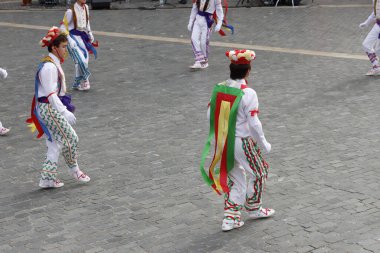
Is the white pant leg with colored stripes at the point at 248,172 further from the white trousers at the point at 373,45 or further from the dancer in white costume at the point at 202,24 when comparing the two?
the dancer in white costume at the point at 202,24

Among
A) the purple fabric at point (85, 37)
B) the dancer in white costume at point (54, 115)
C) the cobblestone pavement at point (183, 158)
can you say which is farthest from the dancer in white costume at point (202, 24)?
the dancer in white costume at point (54, 115)

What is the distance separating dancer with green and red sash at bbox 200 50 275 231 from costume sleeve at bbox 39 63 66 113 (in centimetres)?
193

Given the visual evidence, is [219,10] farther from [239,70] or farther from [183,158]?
[239,70]

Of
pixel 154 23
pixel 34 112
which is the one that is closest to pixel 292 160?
pixel 34 112

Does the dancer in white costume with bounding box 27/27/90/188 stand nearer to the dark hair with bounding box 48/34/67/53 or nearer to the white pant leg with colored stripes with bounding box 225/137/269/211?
the dark hair with bounding box 48/34/67/53

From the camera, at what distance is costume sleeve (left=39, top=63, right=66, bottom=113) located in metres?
8.34

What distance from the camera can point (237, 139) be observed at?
7188 millimetres

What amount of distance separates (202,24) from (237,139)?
8.11m

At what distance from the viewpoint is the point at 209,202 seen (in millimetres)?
7953

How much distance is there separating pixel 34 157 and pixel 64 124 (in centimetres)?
145

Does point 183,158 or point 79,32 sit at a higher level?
point 79,32

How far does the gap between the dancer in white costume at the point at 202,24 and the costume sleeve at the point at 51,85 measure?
6830mm

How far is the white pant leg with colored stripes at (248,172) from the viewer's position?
23.6ft

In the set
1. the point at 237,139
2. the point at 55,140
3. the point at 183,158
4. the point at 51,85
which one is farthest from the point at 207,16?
the point at 237,139
